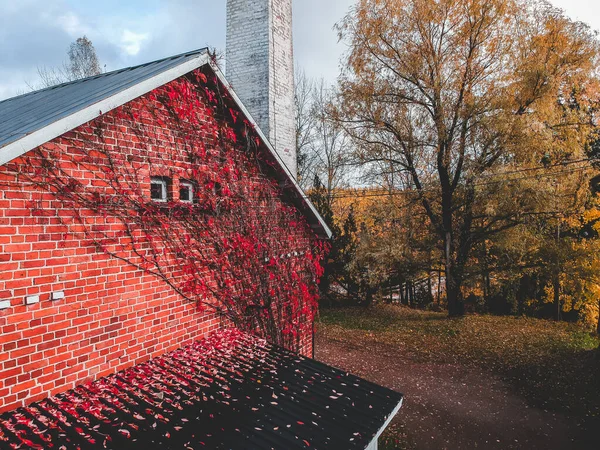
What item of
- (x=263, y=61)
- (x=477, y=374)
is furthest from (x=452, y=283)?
(x=263, y=61)

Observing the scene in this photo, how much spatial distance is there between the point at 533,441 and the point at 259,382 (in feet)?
21.5

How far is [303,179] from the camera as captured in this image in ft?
76.7

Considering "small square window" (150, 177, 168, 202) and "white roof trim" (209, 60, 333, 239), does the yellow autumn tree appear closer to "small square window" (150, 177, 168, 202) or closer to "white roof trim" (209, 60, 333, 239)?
"white roof trim" (209, 60, 333, 239)

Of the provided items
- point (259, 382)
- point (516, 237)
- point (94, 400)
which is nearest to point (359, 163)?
point (516, 237)

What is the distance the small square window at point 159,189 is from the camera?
4.76 metres

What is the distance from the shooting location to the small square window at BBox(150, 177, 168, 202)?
4.76 meters

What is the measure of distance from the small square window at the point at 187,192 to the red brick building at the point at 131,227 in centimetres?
2

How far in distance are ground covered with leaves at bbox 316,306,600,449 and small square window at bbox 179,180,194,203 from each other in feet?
20.2

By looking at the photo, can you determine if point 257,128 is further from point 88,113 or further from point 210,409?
point 210,409

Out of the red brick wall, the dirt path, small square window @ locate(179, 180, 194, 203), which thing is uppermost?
small square window @ locate(179, 180, 194, 203)

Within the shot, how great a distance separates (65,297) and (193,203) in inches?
80.3

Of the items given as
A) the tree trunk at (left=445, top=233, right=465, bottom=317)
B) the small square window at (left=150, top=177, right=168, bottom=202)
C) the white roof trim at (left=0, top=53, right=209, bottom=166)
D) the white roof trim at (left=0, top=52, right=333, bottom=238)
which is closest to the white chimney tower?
the white roof trim at (left=0, top=52, right=333, bottom=238)

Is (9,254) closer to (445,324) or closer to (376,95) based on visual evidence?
(376,95)

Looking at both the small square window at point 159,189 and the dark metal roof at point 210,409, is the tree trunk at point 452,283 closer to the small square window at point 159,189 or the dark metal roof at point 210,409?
the dark metal roof at point 210,409
